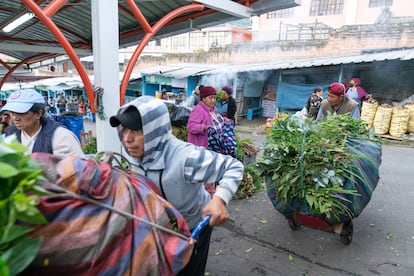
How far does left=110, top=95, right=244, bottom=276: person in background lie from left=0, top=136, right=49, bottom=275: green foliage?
61 cm

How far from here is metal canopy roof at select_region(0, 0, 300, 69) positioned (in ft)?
16.1

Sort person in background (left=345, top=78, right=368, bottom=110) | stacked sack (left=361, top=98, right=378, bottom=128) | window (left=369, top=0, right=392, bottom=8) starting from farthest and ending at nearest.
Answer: window (left=369, top=0, right=392, bottom=8) < person in background (left=345, top=78, right=368, bottom=110) < stacked sack (left=361, top=98, right=378, bottom=128)

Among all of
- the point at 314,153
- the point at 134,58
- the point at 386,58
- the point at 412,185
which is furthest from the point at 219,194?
the point at 386,58

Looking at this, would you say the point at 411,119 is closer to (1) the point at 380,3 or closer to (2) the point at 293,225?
(2) the point at 293,225

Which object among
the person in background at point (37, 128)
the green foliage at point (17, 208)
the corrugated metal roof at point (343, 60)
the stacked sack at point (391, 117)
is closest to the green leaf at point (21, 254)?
the green foliage at point (17, 208)

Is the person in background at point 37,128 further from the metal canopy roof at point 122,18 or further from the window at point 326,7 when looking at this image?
the window at point 326,7

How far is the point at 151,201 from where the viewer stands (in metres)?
1.17

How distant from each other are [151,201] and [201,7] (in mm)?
4161

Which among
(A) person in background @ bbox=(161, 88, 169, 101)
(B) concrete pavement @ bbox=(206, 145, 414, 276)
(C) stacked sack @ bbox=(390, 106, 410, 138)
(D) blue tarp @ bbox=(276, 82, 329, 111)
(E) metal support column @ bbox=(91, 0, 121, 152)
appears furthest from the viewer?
(A) person in background @ bbox=(161, 88, 169, 101)

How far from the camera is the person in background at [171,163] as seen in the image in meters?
1.47

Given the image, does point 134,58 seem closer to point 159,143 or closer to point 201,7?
point 201,7

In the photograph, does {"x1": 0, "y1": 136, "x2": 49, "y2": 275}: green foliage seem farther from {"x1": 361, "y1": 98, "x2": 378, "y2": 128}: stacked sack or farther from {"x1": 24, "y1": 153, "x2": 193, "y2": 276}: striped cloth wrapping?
{"x1": 361, "y1": 98, "x2": 378, "y2": 128}: stacked sack

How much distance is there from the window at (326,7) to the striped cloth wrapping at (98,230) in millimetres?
25324

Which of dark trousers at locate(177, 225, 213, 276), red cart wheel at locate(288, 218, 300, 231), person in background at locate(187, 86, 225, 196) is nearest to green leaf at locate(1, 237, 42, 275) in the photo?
dark trousers at locate(177, 225, 213, 276)
